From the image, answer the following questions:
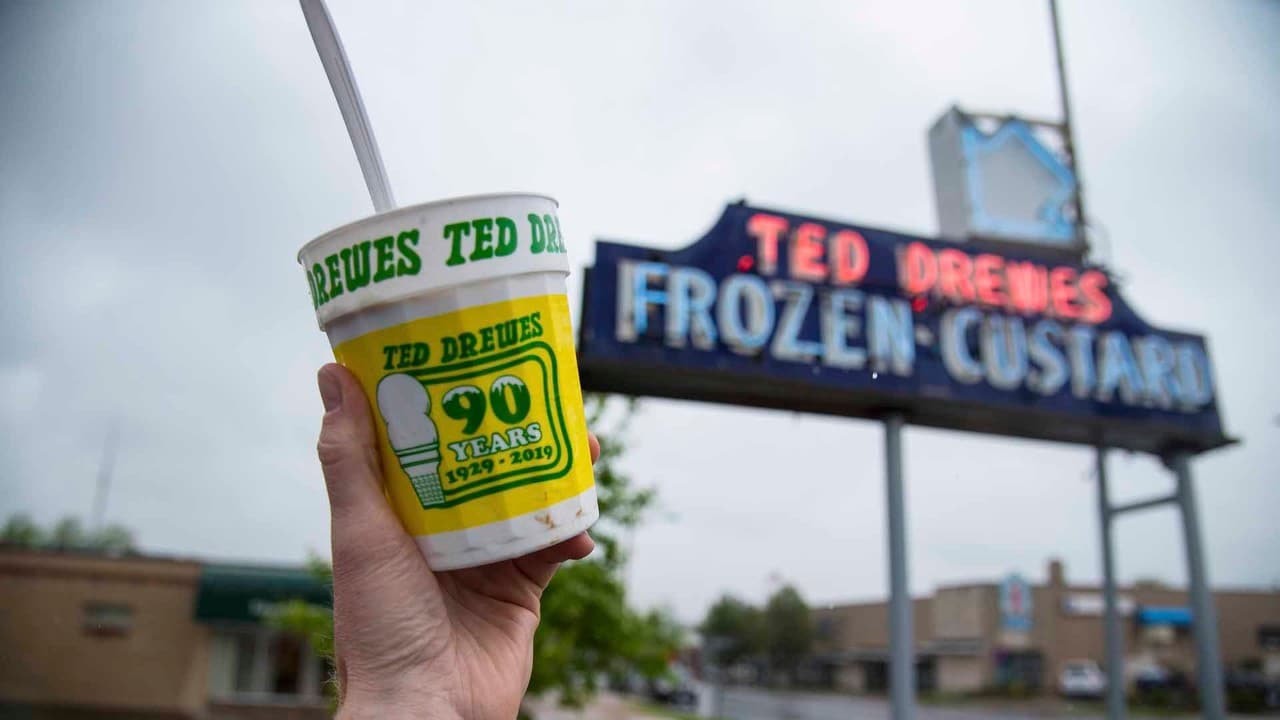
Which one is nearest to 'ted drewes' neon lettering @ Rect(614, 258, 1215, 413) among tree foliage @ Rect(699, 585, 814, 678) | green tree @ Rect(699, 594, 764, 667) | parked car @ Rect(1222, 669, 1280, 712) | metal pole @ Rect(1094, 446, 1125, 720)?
metal pole @ Rect(1094, 446, 1125, 720)

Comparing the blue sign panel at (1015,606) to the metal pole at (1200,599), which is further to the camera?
the blue sign panel at (1015,606)

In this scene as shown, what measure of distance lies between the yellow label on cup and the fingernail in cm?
4

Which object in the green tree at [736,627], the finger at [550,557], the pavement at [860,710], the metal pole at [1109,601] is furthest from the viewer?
the green tree at [736,627]

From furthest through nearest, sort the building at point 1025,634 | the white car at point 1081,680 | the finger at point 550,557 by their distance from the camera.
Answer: the white car at point 1081,680
the building at point 1025,634
the finger at point 550,557

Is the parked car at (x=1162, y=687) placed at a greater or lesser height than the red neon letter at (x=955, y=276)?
lesser

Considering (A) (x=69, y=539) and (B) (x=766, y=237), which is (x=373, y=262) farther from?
(A) (x=69, y=539)

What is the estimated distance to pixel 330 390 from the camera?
1.18 m

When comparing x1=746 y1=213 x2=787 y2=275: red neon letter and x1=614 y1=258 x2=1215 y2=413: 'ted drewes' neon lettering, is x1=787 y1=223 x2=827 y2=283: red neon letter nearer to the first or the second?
x1=614 y1=258 x2=1215 y2=413: 'ted drewes' neon lettering

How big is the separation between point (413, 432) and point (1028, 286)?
7.55 m

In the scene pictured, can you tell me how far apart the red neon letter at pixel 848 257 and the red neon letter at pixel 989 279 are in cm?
109

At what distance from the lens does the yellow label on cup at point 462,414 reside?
1157 millimetres

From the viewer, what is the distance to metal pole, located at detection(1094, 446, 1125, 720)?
8289 mm

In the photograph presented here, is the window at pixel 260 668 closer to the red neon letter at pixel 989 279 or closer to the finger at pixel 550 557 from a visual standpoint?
the red neon letter at pixel 989 279

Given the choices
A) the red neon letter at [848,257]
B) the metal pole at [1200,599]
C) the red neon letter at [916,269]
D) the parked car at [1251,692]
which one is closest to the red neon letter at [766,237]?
the red neon letter at [848,257]
